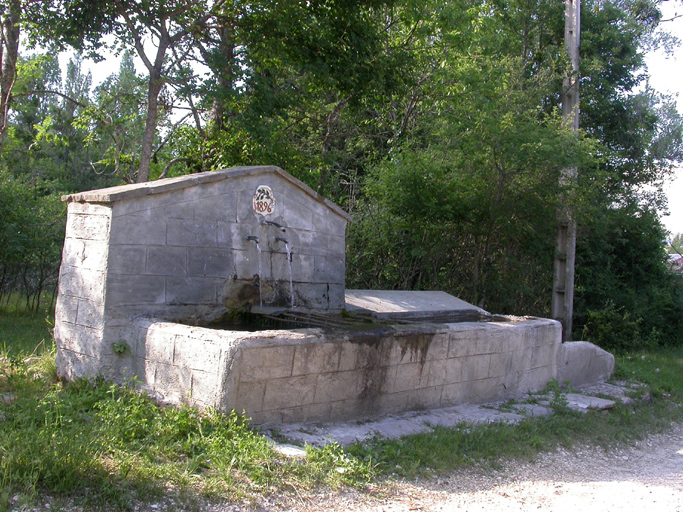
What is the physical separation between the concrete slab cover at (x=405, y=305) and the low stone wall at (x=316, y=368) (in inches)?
49.8

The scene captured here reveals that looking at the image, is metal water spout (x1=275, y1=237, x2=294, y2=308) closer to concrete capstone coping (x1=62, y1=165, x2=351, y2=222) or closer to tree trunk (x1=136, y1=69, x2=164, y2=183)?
concrete capstone coping (x1=62, y1=165, x2=351, y2=222)

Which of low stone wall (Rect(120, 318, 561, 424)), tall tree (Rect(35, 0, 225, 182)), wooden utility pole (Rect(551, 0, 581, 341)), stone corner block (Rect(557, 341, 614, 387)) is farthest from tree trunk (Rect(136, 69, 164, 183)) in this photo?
wooden utility pole (Rect(551, 0, 581, 341))

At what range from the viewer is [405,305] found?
26.5 ft

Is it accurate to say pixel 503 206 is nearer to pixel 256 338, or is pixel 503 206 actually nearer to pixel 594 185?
pixel 594 185

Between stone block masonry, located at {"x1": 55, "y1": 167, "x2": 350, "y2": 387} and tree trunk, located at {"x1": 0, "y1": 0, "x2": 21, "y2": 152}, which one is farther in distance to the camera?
tree trunk, located at {"x1": 0, "y1": 0, "x2": 21, "y2": 152}

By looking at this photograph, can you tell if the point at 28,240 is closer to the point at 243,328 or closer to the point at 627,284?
the point at 243,328

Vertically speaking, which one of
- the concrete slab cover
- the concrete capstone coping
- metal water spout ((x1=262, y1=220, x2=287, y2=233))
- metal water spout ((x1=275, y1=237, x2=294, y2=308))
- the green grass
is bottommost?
the green grass

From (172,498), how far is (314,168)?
8.61 m

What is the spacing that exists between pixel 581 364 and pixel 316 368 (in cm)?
508

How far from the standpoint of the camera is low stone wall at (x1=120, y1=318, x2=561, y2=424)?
461 centimetres

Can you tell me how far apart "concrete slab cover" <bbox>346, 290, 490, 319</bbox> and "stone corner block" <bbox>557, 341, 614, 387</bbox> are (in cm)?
121

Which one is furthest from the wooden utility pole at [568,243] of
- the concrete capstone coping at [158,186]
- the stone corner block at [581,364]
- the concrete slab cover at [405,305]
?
the concrete capstone coping at [158,186]

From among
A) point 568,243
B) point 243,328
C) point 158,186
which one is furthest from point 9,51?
point 568,243

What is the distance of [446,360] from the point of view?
6172 mm
